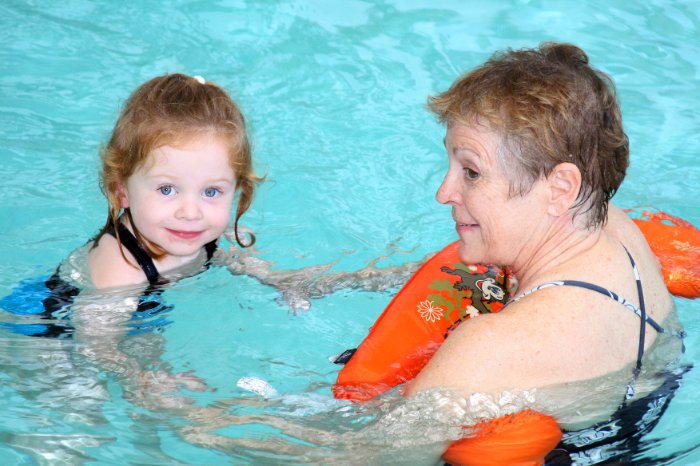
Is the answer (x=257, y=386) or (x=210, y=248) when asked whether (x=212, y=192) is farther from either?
(x=257, y=386)

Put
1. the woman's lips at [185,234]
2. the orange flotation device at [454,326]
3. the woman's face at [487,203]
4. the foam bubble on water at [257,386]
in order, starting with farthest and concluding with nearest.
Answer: the woman's lips at [185,234] < the foam bubble on water at [257,386] < the woman's face at [487,203] < the orange flotation device at [454,326]

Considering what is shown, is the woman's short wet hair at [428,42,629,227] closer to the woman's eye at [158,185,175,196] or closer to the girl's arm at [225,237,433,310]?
the woman's eye at [158,185,175,196]

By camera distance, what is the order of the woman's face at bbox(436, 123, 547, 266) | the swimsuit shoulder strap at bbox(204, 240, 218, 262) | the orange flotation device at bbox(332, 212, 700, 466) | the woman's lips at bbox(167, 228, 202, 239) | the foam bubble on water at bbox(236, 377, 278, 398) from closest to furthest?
the orange flotation device at bbox(332, 212, 700, 466)
the woman's face at bbox(436, 123, 547, 266)
the foam bubble on water at bbox(236, 377, 278, 398)
the woman's lips at bbox(167, 228, 202, 239)
the swimsuit shoulder strap at bbox(204, 240, 218, 262)

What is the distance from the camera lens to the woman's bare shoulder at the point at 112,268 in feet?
11.7

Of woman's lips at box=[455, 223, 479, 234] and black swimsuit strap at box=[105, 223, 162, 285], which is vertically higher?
woman's lips at box=[455, 223, 479, 234]

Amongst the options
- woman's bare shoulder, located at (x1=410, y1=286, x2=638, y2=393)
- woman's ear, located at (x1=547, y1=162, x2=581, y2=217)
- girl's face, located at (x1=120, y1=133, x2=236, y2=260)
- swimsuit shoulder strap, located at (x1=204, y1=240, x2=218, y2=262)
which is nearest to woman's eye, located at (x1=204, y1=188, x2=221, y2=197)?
girl's face, located at (x1=120, y1=133, x2=236, y2=260)

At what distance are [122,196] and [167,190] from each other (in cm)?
27

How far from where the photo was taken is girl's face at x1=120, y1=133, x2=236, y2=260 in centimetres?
340

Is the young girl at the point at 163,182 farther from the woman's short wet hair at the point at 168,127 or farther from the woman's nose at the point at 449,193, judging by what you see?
the woman's nose at the point at 449,193

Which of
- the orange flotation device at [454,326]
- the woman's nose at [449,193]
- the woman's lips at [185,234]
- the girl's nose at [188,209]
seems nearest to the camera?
the orange flotation device at [454,326]

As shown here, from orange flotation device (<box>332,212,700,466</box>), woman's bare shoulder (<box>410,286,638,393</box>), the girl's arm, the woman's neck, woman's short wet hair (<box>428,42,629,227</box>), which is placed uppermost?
woman's short wet hair (<box>428,42,629,227</box>)

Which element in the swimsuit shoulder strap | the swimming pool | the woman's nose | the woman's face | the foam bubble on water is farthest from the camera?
the swimsuit shoulder strap

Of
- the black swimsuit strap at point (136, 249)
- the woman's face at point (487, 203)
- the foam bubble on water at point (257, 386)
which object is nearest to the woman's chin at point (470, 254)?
the woman's face at point (487, 203)

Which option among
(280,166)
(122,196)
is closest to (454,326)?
(122,196)
